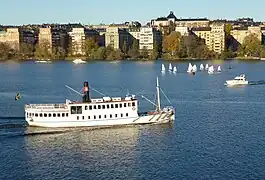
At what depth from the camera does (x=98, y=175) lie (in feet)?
72.8

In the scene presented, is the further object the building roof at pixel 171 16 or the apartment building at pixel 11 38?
the building roof at pixel 171 16

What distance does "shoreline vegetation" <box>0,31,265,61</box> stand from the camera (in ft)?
407

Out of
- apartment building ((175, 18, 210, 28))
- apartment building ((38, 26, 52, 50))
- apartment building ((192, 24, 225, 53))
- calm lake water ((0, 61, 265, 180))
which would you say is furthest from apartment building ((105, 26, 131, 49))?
calm lake water ((0, 61, 265, 180))

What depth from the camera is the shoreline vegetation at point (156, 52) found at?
12406 centimetres

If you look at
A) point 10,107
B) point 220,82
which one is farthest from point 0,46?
point 10,107

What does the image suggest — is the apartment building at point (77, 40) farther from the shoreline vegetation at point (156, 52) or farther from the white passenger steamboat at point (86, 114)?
the white passenger steamboat at point (86, 114)

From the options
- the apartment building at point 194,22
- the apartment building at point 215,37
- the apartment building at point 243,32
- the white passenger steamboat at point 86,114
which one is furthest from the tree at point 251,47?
the white passenger steamboat at point 86,114

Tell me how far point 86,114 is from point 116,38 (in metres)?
110

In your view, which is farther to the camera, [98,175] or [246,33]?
[246,33]

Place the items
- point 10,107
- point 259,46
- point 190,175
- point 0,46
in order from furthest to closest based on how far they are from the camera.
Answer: point 0,46
point 259,46
point 10,107
point 190,175

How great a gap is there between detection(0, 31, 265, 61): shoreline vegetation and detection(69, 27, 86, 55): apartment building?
76cm

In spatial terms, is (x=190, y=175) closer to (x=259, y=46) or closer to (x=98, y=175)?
(x=98, y=175)

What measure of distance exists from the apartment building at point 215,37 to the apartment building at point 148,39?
12021mm

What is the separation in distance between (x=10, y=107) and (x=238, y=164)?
2139 centimetres
